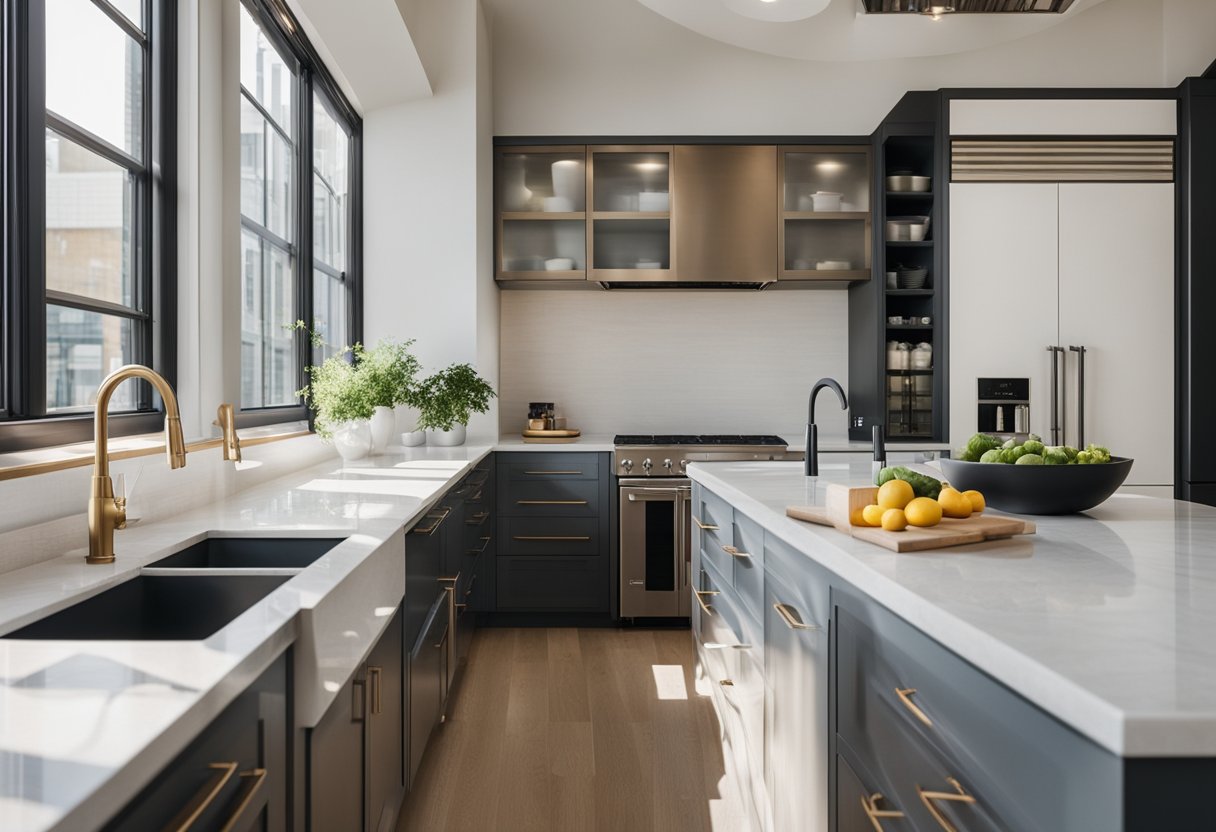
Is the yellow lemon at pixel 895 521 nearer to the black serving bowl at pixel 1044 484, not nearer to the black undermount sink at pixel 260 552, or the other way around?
the black serving bowl at pixel 1044 484

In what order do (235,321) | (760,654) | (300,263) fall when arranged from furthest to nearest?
(300,263), (235,321), (760,654)

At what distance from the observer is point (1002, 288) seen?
12.5 ft

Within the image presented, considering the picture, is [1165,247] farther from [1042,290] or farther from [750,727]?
[750,727]

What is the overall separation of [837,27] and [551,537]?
2.92m

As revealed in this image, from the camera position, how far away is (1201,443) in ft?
12.5

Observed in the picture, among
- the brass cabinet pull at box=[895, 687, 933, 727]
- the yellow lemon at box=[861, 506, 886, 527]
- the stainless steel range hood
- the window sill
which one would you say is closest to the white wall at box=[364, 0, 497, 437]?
the window sill

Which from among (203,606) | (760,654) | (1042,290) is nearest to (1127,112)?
(1042,290)

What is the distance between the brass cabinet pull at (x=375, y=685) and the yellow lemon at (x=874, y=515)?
100 cm

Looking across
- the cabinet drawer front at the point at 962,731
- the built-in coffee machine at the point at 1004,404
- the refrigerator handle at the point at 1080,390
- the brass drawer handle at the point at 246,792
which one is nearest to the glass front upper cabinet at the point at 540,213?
the built-in coffee machine at the point at 1004,404

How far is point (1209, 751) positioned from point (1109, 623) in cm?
25

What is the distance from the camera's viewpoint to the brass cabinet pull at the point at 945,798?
87cm

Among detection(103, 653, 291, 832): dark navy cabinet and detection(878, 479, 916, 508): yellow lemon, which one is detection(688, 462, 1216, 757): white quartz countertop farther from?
detection(103, 653, 291, 832): dark navy cabinet

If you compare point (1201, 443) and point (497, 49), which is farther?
point (497, 49)

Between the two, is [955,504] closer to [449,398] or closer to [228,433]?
[228,433]
